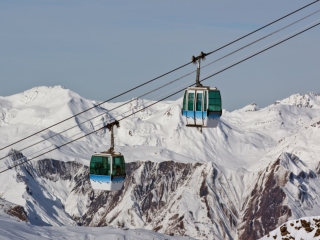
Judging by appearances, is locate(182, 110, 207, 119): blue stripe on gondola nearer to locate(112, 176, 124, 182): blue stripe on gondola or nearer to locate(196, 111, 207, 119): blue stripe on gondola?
locate(196, 111, 207, 119): blue stripe on gondola

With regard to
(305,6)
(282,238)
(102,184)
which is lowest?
(282,238)

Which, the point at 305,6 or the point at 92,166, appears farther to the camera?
the point at 92,166

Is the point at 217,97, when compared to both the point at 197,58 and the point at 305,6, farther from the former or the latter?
the point at 305,6

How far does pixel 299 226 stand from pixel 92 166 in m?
19.5

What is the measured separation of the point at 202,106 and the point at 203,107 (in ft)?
0.52

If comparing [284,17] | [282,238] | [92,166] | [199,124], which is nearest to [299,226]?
[282,238]

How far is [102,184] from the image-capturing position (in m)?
71.4

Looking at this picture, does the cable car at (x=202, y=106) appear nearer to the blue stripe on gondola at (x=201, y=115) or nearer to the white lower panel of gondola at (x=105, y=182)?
the blue stripe on gondola at (x=201, y=115)

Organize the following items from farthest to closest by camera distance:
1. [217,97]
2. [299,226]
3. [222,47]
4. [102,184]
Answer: [102,184]
[217,97]
[299,226]
[222,47]

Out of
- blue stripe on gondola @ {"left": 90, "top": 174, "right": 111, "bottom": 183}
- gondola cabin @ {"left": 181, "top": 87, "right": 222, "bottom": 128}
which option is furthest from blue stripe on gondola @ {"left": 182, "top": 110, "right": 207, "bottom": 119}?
blue stripe on gondola @ {"left": 90, "top": 174, "right": 111, "bottom": 183}

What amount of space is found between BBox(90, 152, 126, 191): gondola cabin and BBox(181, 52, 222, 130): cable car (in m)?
8.97

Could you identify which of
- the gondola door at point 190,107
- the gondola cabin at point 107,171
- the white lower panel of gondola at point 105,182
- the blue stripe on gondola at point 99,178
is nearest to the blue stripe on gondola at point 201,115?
the gondola door at point 190,107

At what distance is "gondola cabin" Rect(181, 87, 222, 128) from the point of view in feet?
211

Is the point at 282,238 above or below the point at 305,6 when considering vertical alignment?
below
